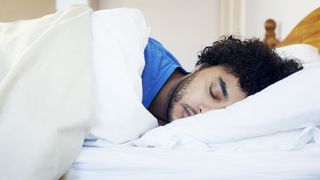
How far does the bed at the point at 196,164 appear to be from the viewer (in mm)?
612

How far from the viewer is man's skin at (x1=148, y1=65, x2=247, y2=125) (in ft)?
3.02

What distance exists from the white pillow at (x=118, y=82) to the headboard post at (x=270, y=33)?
841 millimetres

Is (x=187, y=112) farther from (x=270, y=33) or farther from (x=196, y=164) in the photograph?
Answer: (x=270, y=33)

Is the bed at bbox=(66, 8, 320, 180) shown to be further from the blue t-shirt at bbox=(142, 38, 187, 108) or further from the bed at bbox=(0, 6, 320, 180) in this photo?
the blue t-shirt at bbox=(142, 38, 187, 108)

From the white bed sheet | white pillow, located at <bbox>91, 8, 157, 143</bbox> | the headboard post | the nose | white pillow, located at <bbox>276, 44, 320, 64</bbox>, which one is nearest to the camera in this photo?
the white bed sheet

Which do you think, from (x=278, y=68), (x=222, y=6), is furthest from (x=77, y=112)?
(x=222, y=6)

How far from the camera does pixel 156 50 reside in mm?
1052

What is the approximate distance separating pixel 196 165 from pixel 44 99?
274 millimetres

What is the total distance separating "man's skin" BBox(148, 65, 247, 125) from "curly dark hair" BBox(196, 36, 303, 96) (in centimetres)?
3

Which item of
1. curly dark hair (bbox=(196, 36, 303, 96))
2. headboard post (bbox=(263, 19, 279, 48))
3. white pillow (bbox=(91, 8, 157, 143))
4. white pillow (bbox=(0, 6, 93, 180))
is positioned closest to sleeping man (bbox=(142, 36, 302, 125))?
curly dark hair (bbox=(196, 36, 303, 96))

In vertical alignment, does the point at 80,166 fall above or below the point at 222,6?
below

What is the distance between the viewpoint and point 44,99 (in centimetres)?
67

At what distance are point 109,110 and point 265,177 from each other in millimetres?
297

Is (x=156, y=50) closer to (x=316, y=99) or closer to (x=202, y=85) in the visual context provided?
(x=202, y=85)
